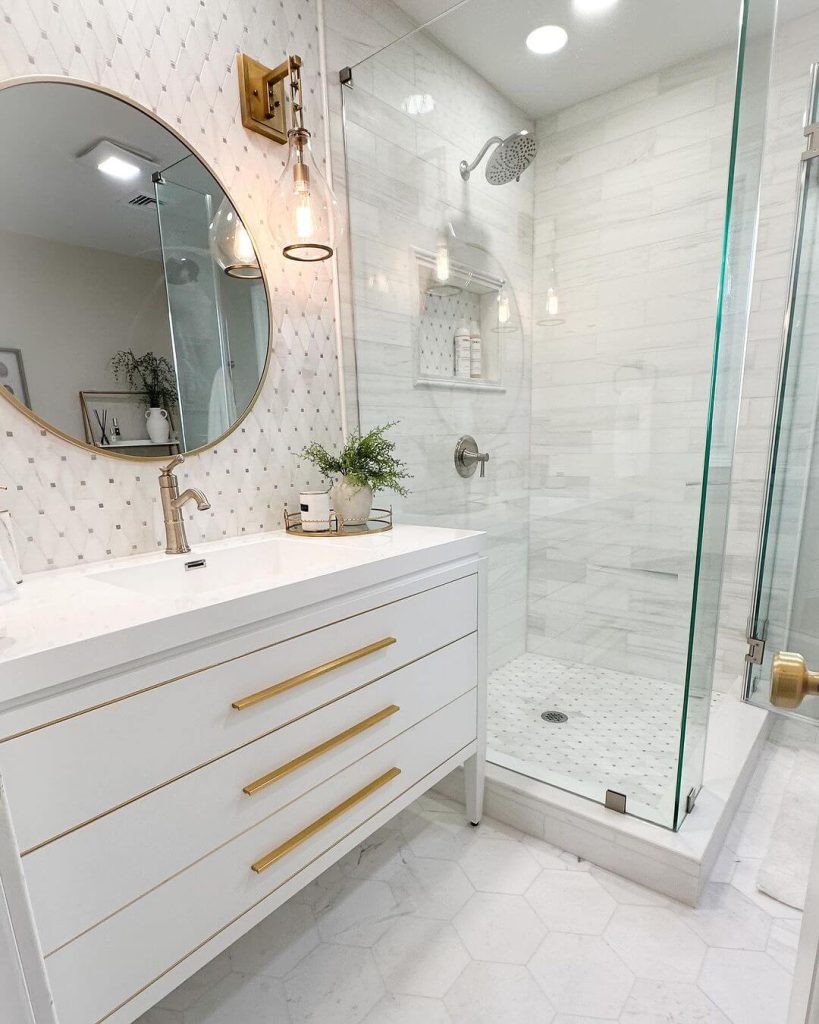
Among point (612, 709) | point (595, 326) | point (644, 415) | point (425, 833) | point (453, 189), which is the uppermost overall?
Result: point (453, 189)

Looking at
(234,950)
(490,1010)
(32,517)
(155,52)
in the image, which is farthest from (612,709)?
(155,52)

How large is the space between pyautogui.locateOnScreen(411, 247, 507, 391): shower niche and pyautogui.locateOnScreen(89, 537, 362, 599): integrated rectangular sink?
2.75 ft

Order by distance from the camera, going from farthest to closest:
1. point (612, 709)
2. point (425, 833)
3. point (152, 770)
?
point (612, 709)
point (425, 833)
point (152, 770)

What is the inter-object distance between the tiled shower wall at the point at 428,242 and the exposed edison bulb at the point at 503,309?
5 cm

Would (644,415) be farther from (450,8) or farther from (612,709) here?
(450,8)

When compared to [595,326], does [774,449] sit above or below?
below

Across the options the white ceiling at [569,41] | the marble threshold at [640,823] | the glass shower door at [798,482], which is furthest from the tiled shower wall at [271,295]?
the glass shower door at [798,482]

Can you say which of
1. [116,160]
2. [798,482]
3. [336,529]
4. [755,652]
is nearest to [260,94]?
[116,160]

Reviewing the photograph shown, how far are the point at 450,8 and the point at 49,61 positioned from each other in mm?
1263

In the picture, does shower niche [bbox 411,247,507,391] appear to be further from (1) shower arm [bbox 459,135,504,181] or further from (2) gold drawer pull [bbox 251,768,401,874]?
(2) gold drawer pull [bbox 251,768,401,874]

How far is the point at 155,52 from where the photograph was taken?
1.17 metres

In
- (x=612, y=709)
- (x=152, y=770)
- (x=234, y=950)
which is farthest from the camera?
(x=612, y=709)

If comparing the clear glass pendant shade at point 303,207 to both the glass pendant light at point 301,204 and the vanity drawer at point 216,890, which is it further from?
the vanity drawer at point 216,890

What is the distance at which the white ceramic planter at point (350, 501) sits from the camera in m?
1.43
